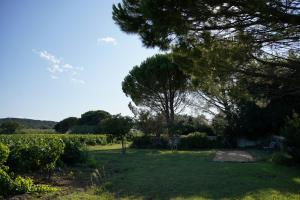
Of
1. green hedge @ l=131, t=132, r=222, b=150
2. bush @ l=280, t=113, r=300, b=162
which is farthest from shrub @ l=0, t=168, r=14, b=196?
green hedge @ l=131, t=132, r=222, b=150

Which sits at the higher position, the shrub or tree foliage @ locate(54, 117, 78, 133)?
tree foliage @ locate(54, 117, 78, 133)

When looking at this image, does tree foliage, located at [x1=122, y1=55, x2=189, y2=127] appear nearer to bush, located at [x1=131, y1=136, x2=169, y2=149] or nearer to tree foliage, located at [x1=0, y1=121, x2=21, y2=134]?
bush, located at [x1=131, y1=136, x2=169, y2=149]

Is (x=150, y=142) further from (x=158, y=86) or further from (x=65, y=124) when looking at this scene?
(x=65, y=124)

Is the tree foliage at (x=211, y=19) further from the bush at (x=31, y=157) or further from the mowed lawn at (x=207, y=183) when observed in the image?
the bush at (x=31, y=157)

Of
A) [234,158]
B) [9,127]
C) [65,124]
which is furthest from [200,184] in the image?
[65,124]

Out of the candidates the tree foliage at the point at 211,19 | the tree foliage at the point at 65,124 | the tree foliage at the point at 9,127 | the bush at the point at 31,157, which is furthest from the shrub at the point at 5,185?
the tree foliage at the point at 65,124

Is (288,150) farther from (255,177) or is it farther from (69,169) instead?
(69,169)

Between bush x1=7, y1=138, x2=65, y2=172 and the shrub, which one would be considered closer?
the shrub

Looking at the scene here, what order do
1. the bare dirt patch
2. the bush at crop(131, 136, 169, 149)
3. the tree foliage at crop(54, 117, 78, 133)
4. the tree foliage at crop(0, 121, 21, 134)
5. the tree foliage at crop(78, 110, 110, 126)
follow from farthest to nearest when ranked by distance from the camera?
the tree foliage at crop(54, 117, 78, 133)
the tree foliage at crop(78, 110, 110, 126)
the tree foliage at crop(0, 121, 21, 134)
the bush at crop(131, 136, 169, 149)
the bare dirt patch

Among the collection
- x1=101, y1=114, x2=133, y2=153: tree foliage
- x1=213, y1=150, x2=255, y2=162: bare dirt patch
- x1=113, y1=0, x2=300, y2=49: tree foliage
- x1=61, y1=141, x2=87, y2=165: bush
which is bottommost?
x1=213, y1=150, x2=255, y2=162: bare dirt patch

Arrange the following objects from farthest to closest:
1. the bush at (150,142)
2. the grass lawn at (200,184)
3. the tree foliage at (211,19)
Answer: the bush at (150,142), the grass lawn at (200,184), the tree foliage at (211,19)

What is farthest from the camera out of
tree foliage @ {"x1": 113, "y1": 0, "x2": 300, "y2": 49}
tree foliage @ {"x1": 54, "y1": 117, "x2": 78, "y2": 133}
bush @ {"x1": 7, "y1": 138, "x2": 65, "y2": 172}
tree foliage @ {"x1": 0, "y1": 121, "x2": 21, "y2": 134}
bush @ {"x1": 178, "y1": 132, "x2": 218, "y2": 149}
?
tree foliage @ {"x1": 54, "y1": 117, "x2": 78, "y2": 133}

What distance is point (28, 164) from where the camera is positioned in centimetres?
933

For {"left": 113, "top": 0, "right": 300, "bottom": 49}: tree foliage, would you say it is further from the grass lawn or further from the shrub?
the shrub
